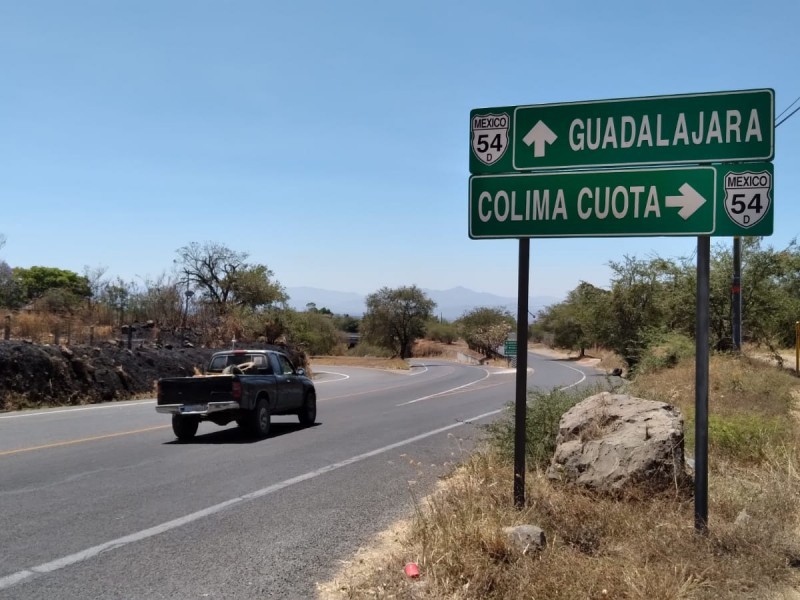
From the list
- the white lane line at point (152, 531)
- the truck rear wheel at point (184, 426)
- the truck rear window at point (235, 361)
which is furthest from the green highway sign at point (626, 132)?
the truck rear window at point (235, 361)

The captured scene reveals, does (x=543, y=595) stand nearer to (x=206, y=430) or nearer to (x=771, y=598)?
(x=771, y=598)

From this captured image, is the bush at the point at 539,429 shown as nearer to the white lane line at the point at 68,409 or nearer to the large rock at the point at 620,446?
the large rock at the point at 620,446

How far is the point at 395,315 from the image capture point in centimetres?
8494

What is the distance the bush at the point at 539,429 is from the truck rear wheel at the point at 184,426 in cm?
619

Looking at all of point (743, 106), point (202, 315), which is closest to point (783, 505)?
point (743, 106)

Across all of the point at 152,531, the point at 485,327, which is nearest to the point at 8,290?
the point at 152,531

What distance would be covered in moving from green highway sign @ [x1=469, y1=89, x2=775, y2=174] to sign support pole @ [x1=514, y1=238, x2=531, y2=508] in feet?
2.60

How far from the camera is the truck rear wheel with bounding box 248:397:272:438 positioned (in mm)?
13305

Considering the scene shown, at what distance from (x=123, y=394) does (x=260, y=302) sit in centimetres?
3610

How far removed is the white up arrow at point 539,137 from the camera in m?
6.25

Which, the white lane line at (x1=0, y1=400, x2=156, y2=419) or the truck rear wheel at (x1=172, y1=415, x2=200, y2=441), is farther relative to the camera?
the white lane line at (x1=0, y1=400, x2=156, y2=419)

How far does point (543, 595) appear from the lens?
439cm

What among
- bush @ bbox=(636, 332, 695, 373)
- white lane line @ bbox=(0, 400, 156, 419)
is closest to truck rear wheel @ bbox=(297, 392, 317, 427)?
white lane line @ bbox=(0, 400, 156, 419)

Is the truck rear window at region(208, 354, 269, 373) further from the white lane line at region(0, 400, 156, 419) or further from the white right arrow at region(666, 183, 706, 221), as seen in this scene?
the white right arrow at region(666, 183, 706, 221)
